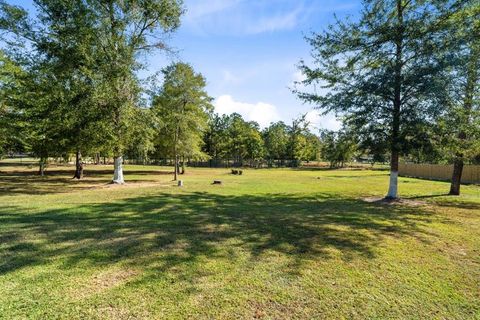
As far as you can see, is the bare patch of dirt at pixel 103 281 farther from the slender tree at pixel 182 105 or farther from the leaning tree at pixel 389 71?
the slender tree at pixel 182 105

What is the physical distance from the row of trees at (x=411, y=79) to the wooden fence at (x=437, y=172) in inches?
515

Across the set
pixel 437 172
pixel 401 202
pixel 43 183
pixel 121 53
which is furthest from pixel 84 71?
pixel 437 172

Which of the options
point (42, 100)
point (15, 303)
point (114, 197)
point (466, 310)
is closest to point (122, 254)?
point (15, 303)

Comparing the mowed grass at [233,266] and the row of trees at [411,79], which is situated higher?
the row of trees at [411,79]

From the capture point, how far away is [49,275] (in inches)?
160

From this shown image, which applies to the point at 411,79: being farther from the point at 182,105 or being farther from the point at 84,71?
the point at 182,105

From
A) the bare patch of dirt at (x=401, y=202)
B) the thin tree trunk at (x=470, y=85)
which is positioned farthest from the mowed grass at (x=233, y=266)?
the thin tree trunk at (x=470, y=85)

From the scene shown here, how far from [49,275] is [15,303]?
0.75 metres

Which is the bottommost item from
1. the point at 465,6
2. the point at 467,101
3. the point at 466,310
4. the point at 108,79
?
the point at 466,310

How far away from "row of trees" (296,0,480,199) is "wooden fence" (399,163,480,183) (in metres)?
13.1

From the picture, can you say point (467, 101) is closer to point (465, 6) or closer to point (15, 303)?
point (465, 6)

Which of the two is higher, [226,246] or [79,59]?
[79,59]

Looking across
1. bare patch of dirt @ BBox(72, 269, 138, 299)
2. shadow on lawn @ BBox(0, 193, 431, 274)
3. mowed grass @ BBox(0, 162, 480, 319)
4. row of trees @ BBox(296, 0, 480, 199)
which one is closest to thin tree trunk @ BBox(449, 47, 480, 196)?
row of trees @ BBox(296, 0, 480, 199)

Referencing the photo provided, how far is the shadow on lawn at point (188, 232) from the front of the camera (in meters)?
4.93
